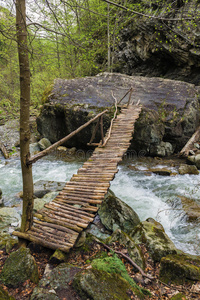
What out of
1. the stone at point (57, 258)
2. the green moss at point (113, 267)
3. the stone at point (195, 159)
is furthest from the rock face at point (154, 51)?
the stone at point (57, 258)

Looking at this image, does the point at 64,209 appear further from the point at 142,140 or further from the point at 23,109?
the point at 142,140

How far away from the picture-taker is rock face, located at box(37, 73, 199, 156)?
28.3 feet

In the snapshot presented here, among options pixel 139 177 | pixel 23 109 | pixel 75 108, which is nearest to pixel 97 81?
pixel 75 108

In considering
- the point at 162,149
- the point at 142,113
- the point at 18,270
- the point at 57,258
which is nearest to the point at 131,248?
the point at 57,258

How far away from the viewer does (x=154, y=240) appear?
3.55 m

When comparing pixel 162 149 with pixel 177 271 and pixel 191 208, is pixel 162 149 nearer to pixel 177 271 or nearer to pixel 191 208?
pixel 191 208

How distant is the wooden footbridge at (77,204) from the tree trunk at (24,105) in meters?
0.34

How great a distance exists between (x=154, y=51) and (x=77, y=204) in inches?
501

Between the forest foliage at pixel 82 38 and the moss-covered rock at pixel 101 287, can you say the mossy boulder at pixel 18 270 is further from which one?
the forest foliage at pixel 82 38

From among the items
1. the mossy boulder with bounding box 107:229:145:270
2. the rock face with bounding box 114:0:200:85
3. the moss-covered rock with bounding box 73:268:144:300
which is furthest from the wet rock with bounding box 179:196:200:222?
the rock face with bounding box 114:0:200:85

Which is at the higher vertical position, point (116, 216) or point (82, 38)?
point (82, 38)

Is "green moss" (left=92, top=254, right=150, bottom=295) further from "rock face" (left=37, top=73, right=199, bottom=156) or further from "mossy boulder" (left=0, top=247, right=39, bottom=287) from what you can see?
"rock face" (left=37, top=73, right=199, bottom=156)

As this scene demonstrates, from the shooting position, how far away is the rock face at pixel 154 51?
11000 millimetres

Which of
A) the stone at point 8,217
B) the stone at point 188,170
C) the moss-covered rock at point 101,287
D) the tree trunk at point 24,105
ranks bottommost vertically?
the stone at point 8,217
